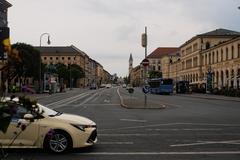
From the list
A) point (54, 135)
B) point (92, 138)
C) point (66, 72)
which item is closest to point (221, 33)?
point (66, 72)

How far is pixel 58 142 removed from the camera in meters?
11.8

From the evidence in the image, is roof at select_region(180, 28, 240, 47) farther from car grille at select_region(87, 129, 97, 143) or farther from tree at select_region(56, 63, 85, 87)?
car grille at select_region(87, 129, 97, 143)

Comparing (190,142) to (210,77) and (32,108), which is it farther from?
(210,77)

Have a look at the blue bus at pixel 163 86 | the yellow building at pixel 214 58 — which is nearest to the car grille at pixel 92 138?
the yellow building at pixel 214 58

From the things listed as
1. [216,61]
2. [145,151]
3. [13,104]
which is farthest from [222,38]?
[13,104]

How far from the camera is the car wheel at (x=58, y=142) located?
1173 centimetres

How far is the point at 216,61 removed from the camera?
97875 mm

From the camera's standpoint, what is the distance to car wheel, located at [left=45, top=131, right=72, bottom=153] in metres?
11.7

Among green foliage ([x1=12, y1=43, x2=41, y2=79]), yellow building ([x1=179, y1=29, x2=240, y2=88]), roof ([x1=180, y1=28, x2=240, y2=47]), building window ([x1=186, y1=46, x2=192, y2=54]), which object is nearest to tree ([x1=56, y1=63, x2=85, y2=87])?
yellow building ([x1=179, y1=29, x2=240, y2=88])

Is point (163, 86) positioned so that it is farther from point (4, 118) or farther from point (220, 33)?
point (4, 118)

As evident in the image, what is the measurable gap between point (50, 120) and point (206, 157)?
384 cm

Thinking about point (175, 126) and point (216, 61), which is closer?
point (175, 126)

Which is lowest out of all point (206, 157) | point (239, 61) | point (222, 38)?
point (206, 157)

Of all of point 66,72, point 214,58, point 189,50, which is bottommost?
point 66,72
